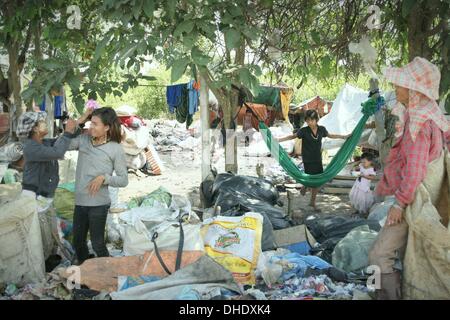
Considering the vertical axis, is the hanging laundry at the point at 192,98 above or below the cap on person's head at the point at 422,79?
above

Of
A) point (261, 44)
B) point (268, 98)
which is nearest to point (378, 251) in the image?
point (261, 44)

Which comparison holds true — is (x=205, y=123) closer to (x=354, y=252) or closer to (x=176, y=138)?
(x=354, y=252)

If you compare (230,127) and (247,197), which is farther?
(230,127)

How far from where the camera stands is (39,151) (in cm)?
290

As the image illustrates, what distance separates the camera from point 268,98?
993 centimetres

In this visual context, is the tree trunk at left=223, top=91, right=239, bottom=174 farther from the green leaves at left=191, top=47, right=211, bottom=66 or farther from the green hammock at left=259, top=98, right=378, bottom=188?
the green leaves at left=191, top=47, right=211, bottom=66

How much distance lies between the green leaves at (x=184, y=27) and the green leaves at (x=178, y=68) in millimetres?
129

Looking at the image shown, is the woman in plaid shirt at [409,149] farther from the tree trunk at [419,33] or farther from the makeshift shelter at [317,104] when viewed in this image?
the makeshift shelter at [317,104]

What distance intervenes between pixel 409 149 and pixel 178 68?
1161 mm

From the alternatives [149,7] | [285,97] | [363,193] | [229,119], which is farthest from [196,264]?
[285,97]

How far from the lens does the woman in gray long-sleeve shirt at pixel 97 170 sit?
2.80 meters

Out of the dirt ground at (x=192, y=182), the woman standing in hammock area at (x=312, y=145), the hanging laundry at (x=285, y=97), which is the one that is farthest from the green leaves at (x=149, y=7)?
the hanging laundry at (x=285, y=97)

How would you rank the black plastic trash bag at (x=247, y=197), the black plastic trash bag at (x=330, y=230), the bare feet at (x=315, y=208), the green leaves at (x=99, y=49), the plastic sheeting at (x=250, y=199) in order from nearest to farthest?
the green leaves at (x=99, y=49) < the black plastic trash bag at (x=330, y=230) < the plastic sheeting at (x=250, y=199) < the black plastic trash bag at (x=247, y=197) < the bare feet at (x=315, y=208)
